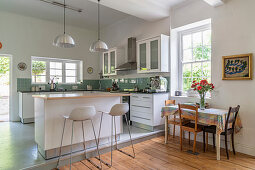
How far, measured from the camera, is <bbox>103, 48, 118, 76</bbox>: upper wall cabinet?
5.76 meters

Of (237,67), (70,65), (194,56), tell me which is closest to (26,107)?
(70,65)

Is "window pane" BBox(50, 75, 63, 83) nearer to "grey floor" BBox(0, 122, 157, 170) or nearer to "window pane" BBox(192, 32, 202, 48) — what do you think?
"grey floor" BBox(0, 122, 157, 170)

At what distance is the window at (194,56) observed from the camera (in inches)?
151

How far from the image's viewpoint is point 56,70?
20.4 feet

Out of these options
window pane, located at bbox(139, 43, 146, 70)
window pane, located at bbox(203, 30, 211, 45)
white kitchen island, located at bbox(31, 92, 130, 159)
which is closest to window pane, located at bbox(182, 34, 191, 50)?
window pane, located at bbox(203, 30, 211, 45)

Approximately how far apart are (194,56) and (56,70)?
467cm

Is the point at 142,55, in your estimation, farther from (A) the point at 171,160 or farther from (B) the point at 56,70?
(B) the point at 56,70

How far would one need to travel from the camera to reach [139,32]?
5.27 meters

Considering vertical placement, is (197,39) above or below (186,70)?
above

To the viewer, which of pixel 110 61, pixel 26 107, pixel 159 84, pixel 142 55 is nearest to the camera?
pixel 159 84

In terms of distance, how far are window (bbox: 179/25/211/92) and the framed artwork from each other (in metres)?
0.50

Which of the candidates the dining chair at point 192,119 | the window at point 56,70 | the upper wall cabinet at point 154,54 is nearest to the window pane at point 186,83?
the upper wall cabinet at point 154,54

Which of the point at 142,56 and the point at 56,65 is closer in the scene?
the point at 142,56

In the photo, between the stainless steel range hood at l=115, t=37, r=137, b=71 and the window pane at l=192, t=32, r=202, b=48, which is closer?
the window pane at l=192, t=32, r=202, b=48
